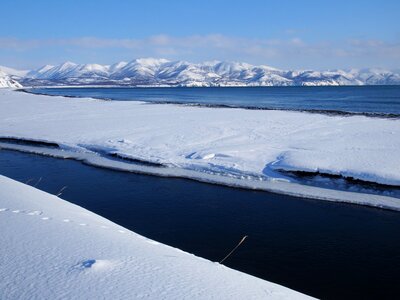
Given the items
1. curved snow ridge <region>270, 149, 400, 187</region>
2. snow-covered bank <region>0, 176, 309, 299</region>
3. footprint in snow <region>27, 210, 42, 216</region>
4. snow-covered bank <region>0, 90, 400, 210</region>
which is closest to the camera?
snow-covered bank <region>0, 176, 309, 299</region>

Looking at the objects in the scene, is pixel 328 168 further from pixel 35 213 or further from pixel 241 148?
pixel 35 213

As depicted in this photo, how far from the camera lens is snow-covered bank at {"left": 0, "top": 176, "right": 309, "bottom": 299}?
4.82m

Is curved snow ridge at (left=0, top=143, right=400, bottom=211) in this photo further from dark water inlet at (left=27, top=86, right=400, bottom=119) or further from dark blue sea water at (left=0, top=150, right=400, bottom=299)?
dark water inlet at (left=27, top=86, right=400, bottom=119)

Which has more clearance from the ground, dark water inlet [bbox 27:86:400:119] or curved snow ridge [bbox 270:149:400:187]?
dark water inlet [bbox 27:86:400:119]

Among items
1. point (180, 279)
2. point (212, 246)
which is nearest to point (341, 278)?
point (212, 246)

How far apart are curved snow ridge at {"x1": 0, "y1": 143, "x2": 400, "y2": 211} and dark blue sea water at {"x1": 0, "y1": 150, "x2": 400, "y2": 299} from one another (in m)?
0.40

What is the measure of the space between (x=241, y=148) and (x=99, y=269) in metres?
13.5

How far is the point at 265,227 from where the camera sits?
10531mm

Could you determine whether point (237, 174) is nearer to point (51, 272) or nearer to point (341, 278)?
point (341, 278)

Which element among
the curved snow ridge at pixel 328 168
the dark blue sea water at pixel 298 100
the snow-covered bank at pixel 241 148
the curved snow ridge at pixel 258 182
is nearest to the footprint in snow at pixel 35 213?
the curved snow ridge at pixel 258 182

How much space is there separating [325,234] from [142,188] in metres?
6.93

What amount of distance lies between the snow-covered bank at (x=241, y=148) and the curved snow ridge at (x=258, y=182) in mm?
32

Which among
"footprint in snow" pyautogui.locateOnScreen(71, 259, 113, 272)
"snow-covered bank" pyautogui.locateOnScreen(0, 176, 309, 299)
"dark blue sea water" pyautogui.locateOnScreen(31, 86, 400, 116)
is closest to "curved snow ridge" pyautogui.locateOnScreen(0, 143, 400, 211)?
"snow-covered bank" pyautogui.locateOnScreen(0, 176, 309, 299)

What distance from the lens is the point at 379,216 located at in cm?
1139
